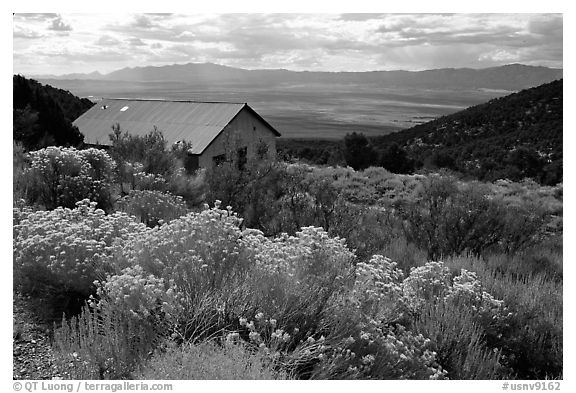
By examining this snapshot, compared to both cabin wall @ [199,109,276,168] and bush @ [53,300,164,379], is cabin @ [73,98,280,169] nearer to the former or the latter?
cabin wall @ [199,109,276,168]

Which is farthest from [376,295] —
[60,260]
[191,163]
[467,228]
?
[191,163]

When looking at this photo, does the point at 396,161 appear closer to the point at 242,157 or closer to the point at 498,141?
the point at 498,141

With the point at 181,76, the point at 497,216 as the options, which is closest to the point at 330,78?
the point at 181,76

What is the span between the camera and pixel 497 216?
24.2 ft

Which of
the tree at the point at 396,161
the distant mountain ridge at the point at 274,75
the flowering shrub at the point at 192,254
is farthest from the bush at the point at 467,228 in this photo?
the tree at the point at 396,161

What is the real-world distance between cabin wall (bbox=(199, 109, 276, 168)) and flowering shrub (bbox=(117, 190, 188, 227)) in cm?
190

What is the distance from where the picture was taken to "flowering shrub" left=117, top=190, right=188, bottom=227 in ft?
20.5

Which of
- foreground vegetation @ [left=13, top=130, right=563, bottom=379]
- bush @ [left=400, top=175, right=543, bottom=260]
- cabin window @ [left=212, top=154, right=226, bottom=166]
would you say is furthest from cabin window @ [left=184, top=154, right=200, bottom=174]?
bush @ [left=400, top=175, right=543, bottom=260]

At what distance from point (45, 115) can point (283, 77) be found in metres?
6.34

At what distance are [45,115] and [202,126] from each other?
4.02m

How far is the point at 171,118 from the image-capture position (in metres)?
8.84
